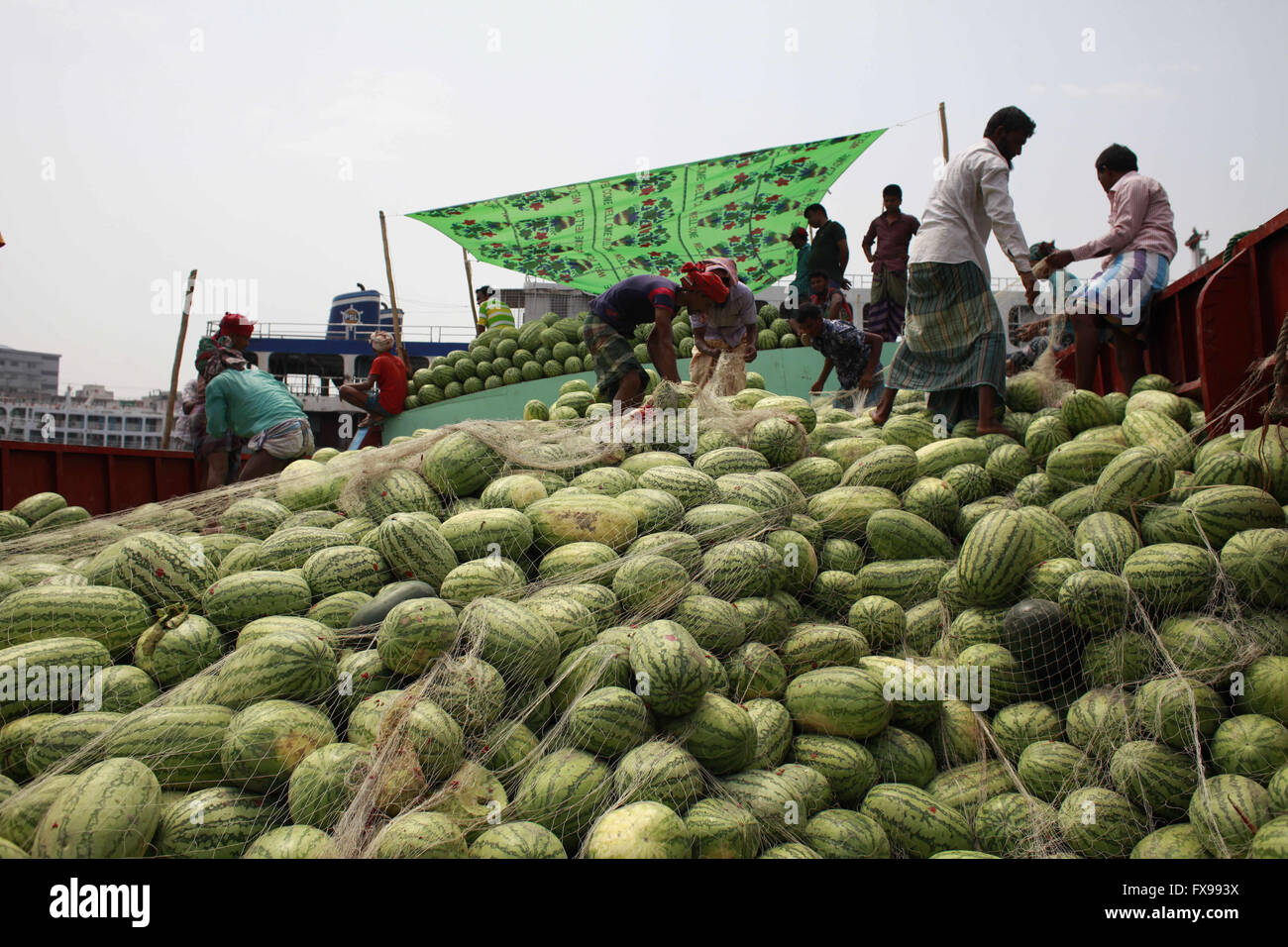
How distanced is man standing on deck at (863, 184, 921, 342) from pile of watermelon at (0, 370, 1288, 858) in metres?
5.89

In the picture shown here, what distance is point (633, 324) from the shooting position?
7391mm

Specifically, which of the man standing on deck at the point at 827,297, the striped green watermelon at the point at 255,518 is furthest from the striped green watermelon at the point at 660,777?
the man standing on deck at the point at 827,297

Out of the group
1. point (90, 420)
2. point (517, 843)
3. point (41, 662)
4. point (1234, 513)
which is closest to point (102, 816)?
point (41, 662)

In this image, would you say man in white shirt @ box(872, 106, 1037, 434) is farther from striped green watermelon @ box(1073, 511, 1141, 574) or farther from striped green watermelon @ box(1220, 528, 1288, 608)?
striped green watermelon @ box(1220, 528, 1288, 608)

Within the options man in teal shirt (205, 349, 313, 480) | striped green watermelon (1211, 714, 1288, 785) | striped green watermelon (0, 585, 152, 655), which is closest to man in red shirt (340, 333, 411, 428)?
man in teal shirt (205, 349, 313, 480)

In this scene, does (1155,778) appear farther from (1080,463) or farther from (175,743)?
(175,743)

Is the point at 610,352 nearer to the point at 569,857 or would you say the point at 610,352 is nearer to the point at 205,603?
the point at 205,603

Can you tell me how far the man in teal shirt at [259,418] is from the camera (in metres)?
7.16

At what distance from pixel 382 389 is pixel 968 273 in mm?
8173

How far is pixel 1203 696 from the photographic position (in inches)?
124

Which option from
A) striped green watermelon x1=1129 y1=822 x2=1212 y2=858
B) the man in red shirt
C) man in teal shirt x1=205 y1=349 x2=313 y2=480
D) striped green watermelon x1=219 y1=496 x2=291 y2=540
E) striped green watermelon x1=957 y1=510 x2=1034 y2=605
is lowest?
striped green watermelon x1=1129 y1=822 x2=1212 y2=858

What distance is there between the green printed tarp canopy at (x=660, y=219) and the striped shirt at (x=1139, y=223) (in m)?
5.77

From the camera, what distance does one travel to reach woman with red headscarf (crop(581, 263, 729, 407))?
702 cm

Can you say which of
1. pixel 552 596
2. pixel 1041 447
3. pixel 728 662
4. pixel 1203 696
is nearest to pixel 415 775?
pixel 552 596
